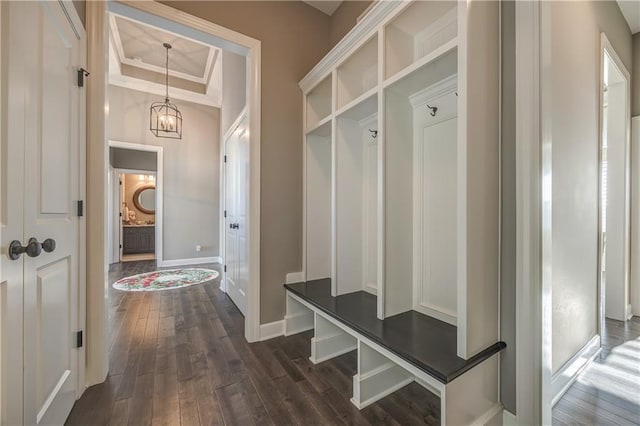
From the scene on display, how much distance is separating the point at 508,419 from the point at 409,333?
58 centimetres

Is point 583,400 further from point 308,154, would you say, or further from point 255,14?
point 255,14

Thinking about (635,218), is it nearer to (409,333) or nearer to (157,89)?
(409,333)

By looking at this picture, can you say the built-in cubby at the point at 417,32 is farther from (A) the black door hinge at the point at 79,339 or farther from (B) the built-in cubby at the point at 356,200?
(A) the black door hinge at the point at 79,339

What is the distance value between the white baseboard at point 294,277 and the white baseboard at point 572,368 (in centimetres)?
179

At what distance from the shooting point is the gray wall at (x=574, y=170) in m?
1.52

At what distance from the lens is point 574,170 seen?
1677 millimetres

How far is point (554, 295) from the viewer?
150 centimetres

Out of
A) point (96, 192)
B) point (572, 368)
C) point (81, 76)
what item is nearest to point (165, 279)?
point (96, 192)

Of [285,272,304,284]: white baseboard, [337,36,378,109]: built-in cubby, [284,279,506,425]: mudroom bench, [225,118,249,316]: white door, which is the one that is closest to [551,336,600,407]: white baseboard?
[284,279,506,425]: mudroom bench

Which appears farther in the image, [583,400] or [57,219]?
[583,400]

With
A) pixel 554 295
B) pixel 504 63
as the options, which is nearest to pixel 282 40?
pixel 504 63

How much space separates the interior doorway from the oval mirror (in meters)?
9.24

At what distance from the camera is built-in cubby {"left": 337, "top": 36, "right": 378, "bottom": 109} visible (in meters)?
1.90

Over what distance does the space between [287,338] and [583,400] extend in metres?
1.93
